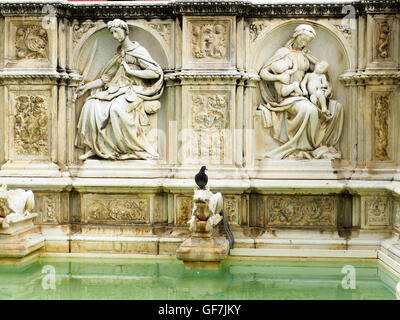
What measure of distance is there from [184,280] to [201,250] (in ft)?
1.56

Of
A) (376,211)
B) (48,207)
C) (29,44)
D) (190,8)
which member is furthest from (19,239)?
(376,211)

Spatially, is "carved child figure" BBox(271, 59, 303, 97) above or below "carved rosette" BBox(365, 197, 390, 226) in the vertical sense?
above

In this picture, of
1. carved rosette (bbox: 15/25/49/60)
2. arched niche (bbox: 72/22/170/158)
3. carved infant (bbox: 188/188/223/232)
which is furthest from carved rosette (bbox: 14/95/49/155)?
carved infant (bbox: 188/188/223/232)

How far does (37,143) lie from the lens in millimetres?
9336

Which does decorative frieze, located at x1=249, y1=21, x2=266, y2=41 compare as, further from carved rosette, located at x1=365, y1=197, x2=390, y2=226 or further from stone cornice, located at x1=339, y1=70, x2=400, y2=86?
carved rosette, located at x1=365, y1=197, x2=390, y2=226

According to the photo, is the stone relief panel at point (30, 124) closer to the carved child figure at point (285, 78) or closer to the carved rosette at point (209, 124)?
the carved rosette at point (209, 124)

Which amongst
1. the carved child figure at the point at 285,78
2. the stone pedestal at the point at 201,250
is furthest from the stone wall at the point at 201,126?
the stone pedestal at the point at 201,250

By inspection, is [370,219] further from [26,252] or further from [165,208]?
[26,252]

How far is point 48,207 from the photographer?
9.31 metres

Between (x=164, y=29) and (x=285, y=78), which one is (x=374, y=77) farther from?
(x=164, y=29)

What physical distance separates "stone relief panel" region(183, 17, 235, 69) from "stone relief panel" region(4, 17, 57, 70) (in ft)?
6.67

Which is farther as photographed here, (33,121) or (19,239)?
(33,121)

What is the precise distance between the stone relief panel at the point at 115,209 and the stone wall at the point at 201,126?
0.05 feet

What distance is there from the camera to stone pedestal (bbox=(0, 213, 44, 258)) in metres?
8.33
